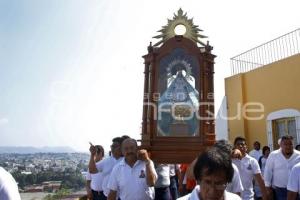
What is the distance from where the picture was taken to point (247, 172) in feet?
14.7

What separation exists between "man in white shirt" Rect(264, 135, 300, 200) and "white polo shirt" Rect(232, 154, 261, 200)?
0.63 meters

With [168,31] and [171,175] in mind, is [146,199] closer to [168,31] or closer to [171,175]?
[168,31]

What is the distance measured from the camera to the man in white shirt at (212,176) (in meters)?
1.76

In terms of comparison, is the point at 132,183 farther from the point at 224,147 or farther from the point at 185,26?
the point at 185,26

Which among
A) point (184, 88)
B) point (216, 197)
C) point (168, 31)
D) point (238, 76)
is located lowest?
point (216, 197)

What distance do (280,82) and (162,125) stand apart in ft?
20.7

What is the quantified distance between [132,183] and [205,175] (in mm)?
1980

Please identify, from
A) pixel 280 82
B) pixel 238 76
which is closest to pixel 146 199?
pixel 280 82

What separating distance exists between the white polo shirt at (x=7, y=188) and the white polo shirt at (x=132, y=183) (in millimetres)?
1892

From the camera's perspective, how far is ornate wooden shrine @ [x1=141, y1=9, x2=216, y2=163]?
4418mm

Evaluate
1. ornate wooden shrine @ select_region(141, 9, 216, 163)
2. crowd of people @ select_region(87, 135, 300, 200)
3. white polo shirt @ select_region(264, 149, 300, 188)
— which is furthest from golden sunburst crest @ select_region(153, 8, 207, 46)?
white polo shirt @ select_region(264, 149, 300, 188)

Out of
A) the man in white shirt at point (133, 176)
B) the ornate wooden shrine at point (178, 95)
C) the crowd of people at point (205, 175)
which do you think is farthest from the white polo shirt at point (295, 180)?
the man in white shirt at point (133, 176)

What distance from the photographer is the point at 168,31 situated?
15.7 ft

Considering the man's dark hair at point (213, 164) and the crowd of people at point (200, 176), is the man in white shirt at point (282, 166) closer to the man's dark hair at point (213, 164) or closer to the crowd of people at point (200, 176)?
the crowd of people at point (200, 176)
